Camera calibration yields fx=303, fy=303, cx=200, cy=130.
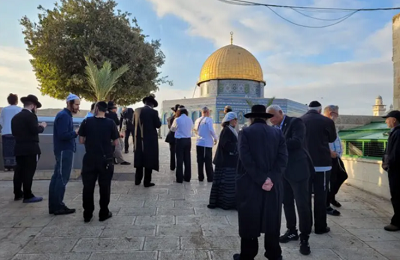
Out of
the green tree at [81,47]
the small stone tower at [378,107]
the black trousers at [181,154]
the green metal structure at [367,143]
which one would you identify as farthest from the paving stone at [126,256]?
the small stone tower at [378,107]

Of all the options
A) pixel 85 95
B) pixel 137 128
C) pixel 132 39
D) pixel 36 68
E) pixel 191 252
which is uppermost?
pixel 132 39

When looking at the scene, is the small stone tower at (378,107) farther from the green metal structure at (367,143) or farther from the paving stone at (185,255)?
the paving stone at (185,255)

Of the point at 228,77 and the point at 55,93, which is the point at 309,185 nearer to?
the point at 55,93

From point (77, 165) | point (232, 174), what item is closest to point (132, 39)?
point (77, 165)

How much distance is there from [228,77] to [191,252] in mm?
36029

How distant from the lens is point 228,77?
125ft

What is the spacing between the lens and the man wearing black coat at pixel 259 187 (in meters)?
2.77

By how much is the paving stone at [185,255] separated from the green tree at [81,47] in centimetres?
1364

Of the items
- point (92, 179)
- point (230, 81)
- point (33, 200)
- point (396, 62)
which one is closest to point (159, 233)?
point (92, 179)

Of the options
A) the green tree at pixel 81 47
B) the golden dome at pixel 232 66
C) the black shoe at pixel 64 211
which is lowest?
the black shoe at pixel 64 211

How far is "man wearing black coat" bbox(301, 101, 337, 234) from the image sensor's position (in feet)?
12.6

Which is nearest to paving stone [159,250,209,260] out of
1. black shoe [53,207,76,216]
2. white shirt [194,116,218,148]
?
black shoe [53,207,76,216]

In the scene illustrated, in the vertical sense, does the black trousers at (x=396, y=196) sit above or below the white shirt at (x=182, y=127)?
below

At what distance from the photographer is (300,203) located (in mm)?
3461
